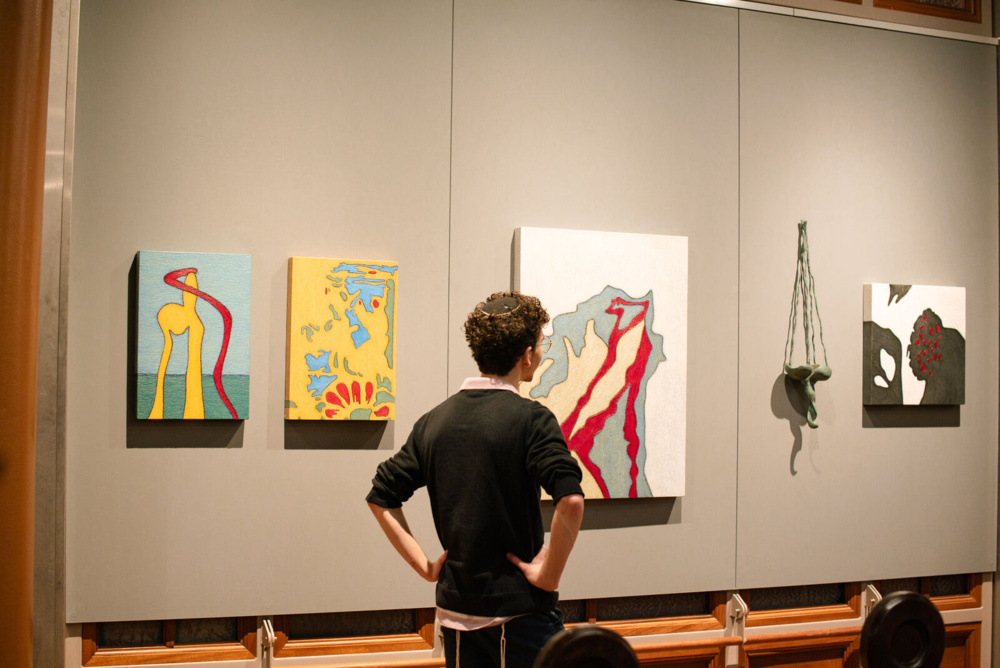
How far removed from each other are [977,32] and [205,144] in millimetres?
3059

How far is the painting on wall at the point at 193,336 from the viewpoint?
237 centimetres

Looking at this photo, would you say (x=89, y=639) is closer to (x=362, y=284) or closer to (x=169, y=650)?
(x=169, y=650)

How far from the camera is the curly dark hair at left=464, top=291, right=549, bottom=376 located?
1.75 m

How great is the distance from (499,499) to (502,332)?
351 mm

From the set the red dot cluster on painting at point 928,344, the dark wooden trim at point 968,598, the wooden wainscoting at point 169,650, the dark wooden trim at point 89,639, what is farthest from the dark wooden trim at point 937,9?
the dark wooden trim at point 89,639

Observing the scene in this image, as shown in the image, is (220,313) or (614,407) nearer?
(220,313)

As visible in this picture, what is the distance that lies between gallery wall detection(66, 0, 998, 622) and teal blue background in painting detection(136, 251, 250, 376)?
6cm

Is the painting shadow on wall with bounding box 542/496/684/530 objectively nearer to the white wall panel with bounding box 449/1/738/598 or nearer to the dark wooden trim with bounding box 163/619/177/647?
the white wall panel with bounding box 449/1/738/598

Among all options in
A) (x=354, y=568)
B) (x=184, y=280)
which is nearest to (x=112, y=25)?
(x=184, y=280)

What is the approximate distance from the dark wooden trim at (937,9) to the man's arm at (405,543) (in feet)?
9.10

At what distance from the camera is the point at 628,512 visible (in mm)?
2812

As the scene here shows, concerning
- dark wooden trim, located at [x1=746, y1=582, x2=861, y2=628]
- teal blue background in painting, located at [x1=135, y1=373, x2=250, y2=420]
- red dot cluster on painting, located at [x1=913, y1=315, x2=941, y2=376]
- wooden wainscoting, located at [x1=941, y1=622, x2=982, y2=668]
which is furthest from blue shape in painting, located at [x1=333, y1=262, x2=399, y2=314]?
wooden wainscoting, located at [x1=941, y1=622, x2=982, y2=668]

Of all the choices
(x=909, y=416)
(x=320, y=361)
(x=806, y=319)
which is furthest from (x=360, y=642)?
(x=909, y=416)

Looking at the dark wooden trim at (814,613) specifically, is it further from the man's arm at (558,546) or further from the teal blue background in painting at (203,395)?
the teal blue background in painting at (203,395)
